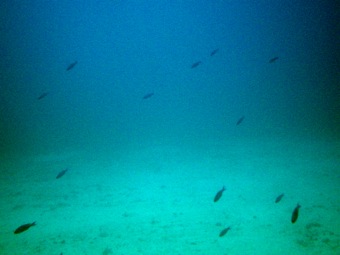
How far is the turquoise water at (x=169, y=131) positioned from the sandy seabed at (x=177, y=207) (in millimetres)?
44

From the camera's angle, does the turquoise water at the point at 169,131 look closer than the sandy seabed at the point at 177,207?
No

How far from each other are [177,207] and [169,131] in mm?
23539

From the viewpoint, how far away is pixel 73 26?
8762cm

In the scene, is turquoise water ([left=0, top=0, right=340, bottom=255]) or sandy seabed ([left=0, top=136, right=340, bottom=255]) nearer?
sandy seabed ([left=0, top=136, right=340, bottom=255])

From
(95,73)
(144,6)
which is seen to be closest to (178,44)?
(144,6)

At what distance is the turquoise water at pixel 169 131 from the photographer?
19.4 feet

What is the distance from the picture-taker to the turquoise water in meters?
5.92

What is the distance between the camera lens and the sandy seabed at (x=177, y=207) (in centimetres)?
532

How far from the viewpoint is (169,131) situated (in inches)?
1203

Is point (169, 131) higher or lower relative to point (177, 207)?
lower

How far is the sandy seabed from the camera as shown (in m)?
5.32

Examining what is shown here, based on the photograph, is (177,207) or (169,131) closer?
(177,207)

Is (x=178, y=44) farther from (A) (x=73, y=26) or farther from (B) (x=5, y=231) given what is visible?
(B) (x=5, y=231)

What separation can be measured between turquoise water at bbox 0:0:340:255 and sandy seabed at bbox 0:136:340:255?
0.04 m
